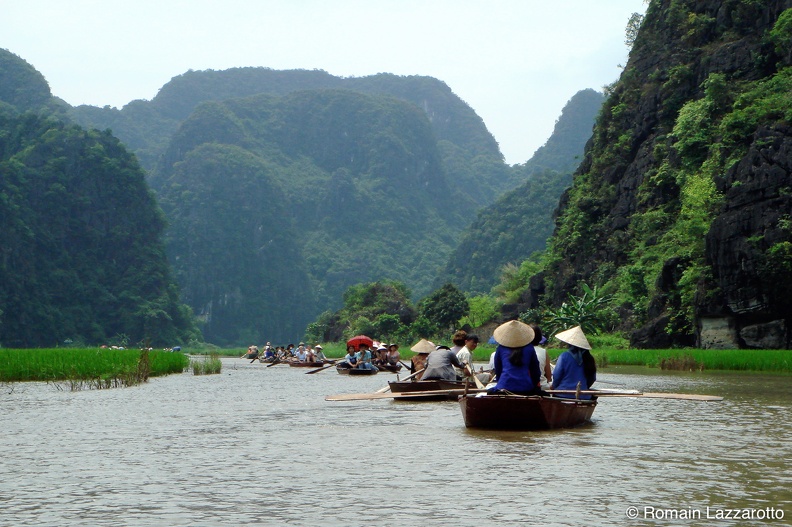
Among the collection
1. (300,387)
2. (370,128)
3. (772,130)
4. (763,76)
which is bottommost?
(300,387)

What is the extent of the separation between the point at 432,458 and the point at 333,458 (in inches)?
38.0

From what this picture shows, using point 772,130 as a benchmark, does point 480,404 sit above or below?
below

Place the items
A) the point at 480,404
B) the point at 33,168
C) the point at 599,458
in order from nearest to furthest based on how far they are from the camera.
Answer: the point at 599,458
the point at 480,404
the point at 33,168

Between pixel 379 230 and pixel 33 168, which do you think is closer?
pixel 33 168

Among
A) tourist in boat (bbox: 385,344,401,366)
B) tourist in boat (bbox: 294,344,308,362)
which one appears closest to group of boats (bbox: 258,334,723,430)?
tourist in boat (bbox: 385,344,401,366)

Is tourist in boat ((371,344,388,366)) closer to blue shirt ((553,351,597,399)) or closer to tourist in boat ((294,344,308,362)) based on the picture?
tourist in boat ((294,344,308,362))

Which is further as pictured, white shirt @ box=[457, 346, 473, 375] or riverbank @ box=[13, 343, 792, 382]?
riverbank @ box=[13, 343, 792, 382]

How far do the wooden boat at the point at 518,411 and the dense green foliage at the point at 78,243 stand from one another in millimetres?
73107

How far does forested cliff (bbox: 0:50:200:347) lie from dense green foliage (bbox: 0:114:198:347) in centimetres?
10

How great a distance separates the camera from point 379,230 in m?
165

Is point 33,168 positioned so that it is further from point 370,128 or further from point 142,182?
point 370,128

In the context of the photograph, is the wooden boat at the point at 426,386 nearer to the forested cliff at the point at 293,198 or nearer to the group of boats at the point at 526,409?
the group of boats at the point at 526,409

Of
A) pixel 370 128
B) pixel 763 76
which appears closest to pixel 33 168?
pixel 763 76

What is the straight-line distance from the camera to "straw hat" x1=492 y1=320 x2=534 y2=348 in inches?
437
